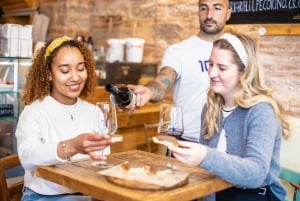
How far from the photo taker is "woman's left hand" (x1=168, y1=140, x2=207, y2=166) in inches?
56.7

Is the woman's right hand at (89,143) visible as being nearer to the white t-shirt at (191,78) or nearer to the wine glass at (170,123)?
the wine glass at (170,123)

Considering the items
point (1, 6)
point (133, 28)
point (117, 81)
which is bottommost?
point (117, 81)

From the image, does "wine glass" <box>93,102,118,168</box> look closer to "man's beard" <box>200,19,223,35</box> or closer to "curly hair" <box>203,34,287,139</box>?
"curly hair" <box>203,34,287,139</box>

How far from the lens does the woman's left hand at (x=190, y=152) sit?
1440 millimetres

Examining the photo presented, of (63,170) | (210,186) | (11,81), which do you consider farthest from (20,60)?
(210,186)

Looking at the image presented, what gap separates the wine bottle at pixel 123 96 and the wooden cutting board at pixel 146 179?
20.9 inches

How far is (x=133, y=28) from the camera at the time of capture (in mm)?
4199

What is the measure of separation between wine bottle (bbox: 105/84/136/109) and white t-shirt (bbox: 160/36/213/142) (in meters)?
0.62

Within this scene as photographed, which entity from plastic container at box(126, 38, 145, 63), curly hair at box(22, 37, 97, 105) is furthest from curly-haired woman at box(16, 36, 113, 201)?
plastic container at box(126, 38, 145, 63)

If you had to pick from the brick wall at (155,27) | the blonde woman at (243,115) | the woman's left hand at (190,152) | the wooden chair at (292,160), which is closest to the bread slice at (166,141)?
the woman's left hand at (190,152)

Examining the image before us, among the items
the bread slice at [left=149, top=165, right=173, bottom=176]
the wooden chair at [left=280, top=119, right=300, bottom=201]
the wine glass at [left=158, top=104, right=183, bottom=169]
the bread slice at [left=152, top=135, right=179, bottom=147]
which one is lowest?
the wooden chair at [left=280, top=119, right=300, bottom=201]

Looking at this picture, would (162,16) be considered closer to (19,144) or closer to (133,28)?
(133,28)

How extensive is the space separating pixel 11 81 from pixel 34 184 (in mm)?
1039

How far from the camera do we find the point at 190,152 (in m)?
1.44
